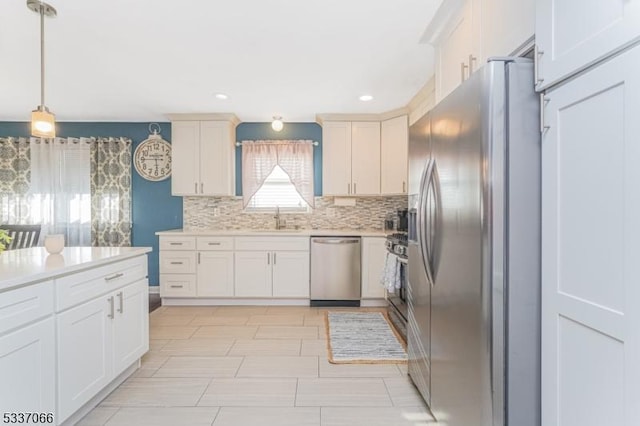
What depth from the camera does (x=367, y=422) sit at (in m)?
1.93

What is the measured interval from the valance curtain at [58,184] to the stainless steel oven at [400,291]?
3805 mm

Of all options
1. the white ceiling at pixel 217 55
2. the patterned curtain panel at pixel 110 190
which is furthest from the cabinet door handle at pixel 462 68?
the patterned curtain panel at pixel 110 190

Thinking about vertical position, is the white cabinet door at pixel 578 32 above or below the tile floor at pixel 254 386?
above

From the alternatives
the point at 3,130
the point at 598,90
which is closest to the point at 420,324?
the point at 598,90

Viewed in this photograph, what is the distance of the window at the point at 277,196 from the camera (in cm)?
485

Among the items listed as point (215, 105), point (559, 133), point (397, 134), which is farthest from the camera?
point (397, 134)

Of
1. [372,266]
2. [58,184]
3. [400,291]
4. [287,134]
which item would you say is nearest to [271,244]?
[372,266]

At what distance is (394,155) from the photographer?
14.3 feet

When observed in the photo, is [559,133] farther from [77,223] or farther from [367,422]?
[77,223]

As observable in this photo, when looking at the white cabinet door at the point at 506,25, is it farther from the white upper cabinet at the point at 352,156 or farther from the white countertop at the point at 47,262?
the white upper cabinet at the point at 352,156

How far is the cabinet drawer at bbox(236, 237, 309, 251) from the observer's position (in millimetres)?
4223

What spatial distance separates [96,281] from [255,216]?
2899 millimetres

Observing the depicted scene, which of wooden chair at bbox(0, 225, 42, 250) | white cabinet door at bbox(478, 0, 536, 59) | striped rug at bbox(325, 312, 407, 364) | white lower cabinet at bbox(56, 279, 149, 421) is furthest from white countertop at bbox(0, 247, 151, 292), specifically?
white cabinet door at bbox(478, 0, 536, 59)

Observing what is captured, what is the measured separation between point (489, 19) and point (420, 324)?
1647 millimetres
